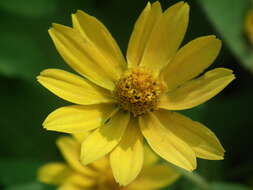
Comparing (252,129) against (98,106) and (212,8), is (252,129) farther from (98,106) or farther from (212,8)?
(98,106)

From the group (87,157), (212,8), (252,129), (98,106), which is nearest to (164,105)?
(98,106)

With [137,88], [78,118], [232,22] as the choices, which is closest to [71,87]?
[78,118]

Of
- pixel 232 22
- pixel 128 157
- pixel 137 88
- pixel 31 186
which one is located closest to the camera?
pixel 128 157

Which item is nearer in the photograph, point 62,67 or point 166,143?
point 166,143

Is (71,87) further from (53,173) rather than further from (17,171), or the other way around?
(17,171)

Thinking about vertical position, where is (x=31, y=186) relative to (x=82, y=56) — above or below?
below

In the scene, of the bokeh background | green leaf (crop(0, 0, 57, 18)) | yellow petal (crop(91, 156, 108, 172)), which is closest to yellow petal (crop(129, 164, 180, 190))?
yellow petal (crop(91, 156, 108, 172))

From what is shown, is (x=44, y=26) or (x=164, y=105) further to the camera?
(x=44, y=26)
